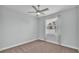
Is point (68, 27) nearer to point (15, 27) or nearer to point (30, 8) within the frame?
point (30, 8)

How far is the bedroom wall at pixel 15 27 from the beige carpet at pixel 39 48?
11cm

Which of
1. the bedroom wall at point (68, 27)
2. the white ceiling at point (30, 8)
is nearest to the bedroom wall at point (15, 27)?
the white ceiling at point (30, 8)

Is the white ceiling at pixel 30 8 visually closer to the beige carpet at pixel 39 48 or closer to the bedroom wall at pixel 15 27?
the bedroom wall at pixel 15 27

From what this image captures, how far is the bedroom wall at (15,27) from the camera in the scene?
101 cm

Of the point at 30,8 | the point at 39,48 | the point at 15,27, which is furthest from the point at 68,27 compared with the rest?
the point at 15,27

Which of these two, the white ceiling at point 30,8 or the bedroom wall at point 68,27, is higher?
the white ceiling at point 30,8

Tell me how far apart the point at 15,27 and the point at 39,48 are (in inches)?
24.6

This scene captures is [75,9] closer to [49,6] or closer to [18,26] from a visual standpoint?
[49,6]

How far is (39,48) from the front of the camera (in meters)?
1.07

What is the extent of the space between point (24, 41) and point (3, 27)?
469mm

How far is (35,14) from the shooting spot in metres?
1.06

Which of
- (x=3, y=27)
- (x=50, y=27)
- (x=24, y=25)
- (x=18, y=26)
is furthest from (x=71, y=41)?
(x=3, y=27)

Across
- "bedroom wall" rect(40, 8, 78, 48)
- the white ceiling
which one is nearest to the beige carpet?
"bedroom wall" rect(40, 8, 78, 48)
